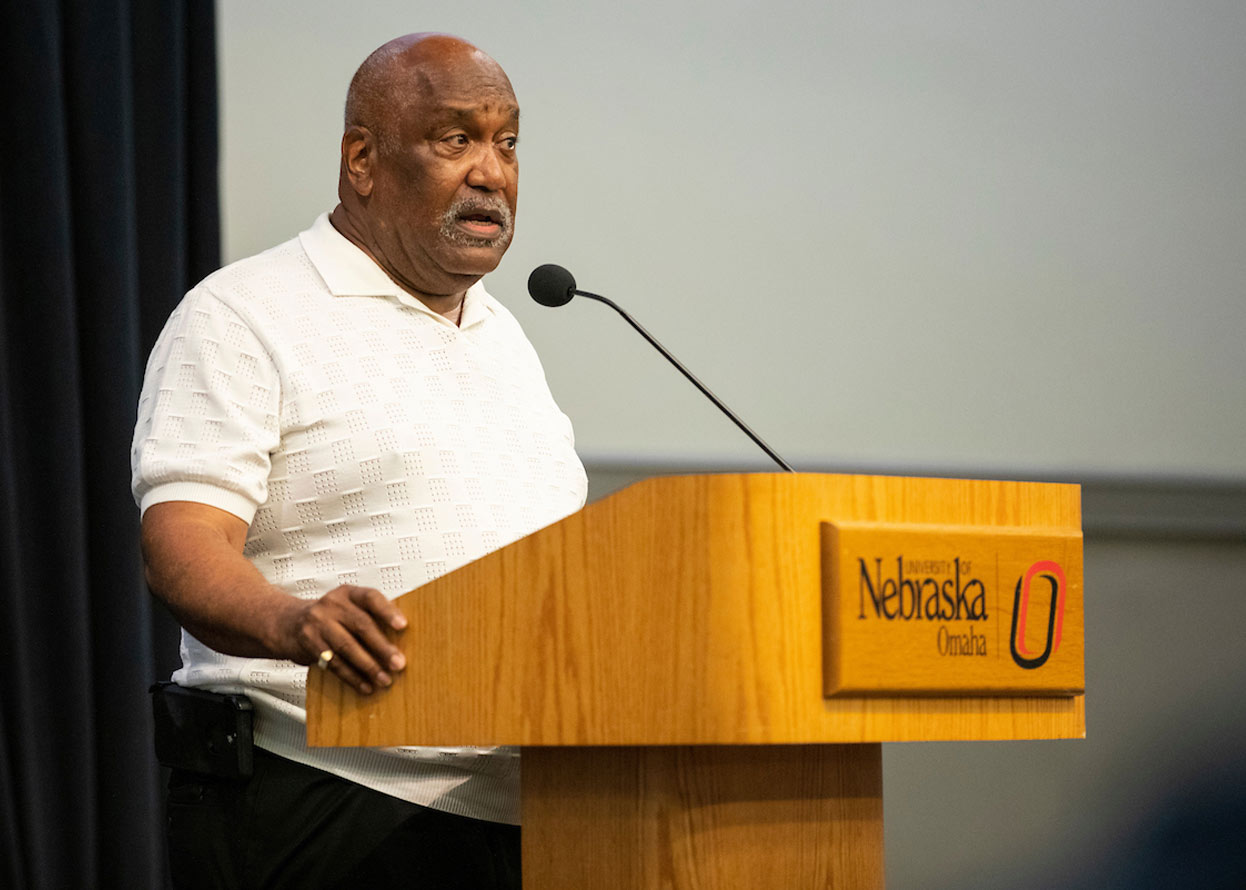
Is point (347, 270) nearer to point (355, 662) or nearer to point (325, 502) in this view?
point (325, 502)

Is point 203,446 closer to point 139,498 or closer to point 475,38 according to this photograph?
point 139,498

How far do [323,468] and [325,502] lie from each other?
35mm

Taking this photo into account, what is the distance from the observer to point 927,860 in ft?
10.2

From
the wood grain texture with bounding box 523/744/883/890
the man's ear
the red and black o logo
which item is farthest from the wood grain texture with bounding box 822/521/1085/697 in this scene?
the man's ear

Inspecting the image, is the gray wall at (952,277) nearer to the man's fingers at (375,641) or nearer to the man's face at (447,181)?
the man's face at (447,181)

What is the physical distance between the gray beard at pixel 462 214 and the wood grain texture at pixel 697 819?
26.5 inches

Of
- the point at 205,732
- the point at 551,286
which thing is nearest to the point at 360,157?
the point at 551,286

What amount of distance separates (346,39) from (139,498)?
5.00ft

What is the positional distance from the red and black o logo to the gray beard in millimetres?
761

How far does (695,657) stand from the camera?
102cm

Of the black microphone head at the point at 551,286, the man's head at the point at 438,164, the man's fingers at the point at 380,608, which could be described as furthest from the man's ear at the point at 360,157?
the man's fingers at the point at 380,608

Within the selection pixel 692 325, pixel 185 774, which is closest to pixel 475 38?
pixel 692 325

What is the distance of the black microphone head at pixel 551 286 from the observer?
1.66 meters

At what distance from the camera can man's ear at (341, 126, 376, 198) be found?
167 centimetres
